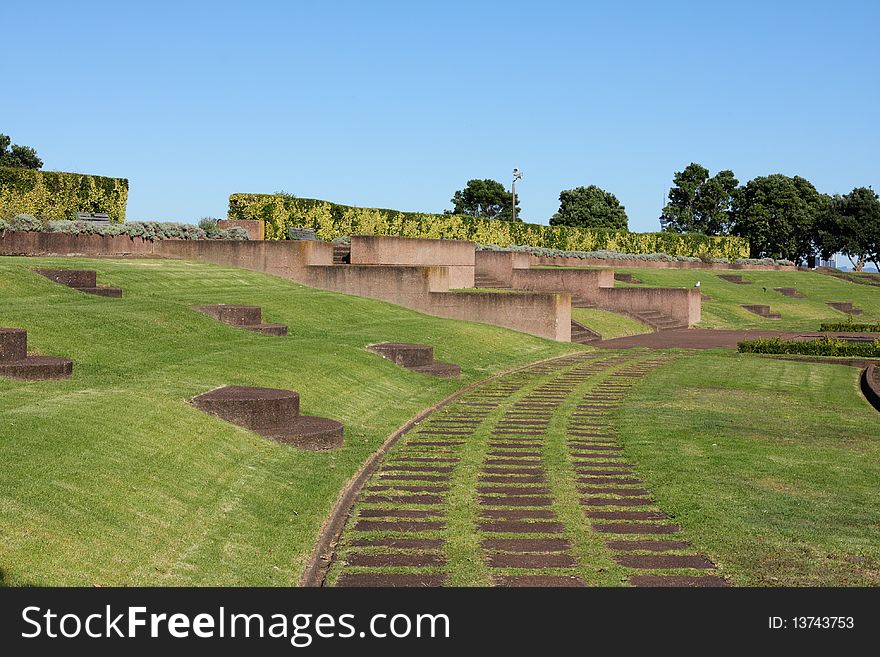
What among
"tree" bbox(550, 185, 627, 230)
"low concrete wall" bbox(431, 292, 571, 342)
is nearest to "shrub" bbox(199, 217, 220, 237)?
"low concrete wall" bbox(431, 292, 571, 342)

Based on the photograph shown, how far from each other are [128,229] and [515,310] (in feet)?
38.7

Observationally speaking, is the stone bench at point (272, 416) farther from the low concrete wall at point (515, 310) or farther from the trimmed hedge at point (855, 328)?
the trimmed hedge at point (855, 328)

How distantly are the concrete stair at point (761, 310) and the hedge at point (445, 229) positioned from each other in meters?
14.2

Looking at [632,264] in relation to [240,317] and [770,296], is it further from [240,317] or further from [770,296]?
[240,317]

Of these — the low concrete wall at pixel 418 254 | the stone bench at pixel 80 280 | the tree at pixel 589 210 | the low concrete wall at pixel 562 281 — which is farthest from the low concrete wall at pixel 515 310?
the tree at pixel 589 210

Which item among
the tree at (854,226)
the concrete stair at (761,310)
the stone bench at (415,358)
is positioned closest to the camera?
the stone bench at (415,358)

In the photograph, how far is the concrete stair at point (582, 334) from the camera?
105 feet

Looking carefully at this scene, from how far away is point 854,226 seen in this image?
94250 mm

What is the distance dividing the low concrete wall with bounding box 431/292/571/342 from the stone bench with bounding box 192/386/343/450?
677 inches

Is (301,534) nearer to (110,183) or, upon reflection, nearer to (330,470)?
(330,470)

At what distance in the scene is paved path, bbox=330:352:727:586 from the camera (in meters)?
8.70

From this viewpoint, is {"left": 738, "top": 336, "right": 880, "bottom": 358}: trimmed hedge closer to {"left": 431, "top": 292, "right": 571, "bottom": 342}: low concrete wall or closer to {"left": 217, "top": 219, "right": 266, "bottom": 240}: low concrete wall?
{"left": 431, "top": 292, "right": 571, "bottom": 342}: low concrete wall
